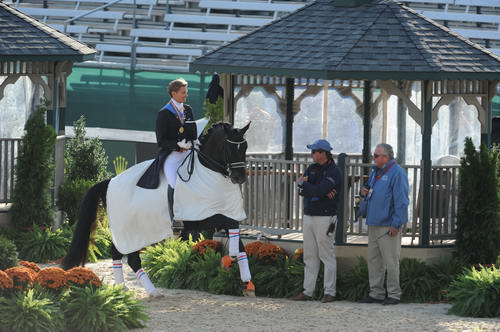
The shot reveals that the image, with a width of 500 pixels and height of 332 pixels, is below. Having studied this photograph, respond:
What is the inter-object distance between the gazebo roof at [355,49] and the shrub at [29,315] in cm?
417

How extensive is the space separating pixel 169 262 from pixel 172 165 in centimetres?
146

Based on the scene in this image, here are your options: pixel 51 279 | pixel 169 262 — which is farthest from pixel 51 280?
pixel 169 262

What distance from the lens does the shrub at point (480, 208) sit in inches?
479

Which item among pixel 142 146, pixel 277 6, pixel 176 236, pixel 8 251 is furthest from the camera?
pixel 277 6

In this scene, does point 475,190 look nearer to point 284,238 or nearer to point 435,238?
point 435,238

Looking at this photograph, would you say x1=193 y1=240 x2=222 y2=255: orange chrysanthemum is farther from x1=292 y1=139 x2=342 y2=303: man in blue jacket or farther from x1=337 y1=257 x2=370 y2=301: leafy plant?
x1=337 y1=257 x2=370 y2=301: leafy plant

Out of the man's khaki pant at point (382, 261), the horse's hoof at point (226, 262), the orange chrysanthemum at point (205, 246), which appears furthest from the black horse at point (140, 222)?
the man's khaki pant at point (382, 261)

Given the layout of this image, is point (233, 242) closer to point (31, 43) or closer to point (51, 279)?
point (51, 279)

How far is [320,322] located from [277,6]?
17.9 metres

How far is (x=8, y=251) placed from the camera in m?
12.0

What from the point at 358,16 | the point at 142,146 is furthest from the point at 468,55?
the point at 142,146

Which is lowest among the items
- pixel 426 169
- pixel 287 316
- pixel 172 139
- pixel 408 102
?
pixel 287 316

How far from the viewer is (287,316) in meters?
11.1

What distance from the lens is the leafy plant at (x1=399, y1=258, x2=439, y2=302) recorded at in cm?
1195
